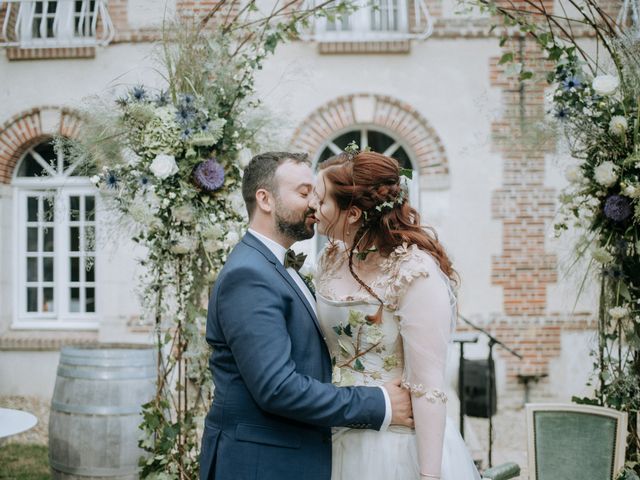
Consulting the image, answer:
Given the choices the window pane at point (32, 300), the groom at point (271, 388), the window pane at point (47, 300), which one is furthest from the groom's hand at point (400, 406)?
the window pane at point (32, 300)

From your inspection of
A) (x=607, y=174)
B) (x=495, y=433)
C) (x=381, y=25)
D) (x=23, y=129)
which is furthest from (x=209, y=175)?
(x=23, y=129)

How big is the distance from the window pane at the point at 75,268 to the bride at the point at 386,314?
6.37 metres

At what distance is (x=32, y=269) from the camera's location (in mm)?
8211

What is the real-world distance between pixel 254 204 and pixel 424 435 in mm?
967

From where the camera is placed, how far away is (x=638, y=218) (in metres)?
3.24

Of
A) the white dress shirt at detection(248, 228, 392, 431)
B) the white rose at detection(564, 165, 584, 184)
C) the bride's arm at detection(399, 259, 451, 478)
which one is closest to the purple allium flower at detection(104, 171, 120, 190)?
the white dress shirt at detection(248, 228, 392, 431)

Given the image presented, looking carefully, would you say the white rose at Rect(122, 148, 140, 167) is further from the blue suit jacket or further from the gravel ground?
the gravel ground

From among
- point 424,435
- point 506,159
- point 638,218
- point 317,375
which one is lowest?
point 424,435

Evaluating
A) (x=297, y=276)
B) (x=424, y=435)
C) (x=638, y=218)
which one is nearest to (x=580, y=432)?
(x=638, y=218)

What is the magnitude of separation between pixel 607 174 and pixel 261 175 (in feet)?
5.61

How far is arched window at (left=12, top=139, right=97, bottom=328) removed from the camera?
7.99 m

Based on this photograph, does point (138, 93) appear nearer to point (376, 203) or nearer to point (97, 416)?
point (376, 203)

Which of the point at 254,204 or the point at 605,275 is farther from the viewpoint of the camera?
the point at 605,275

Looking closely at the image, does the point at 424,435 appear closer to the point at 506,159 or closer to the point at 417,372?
the point at 417,372
